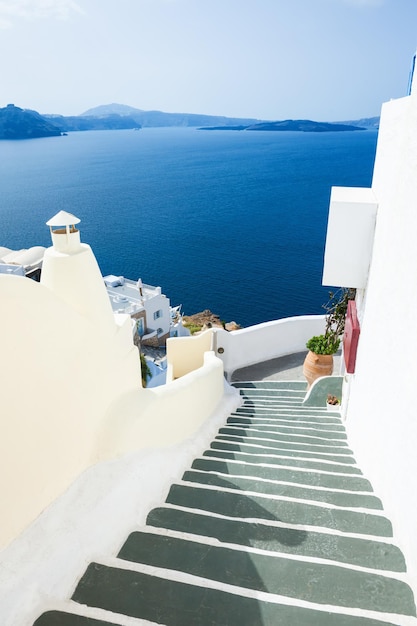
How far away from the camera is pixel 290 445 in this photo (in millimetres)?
6770

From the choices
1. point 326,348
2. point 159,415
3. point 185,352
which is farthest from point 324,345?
point 159,415

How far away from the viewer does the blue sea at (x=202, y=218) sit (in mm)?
49719

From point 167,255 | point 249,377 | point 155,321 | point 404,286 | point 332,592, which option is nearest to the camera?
point 332,592

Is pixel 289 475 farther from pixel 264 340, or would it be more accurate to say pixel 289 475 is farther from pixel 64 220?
pixel 264 340

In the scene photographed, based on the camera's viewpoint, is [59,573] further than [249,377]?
No

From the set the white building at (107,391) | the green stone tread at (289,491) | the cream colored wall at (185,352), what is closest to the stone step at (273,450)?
the white building at (107,391)

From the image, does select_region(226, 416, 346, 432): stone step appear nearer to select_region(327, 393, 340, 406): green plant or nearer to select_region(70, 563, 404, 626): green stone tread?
select_region(327, 393, 340, 406): green plant

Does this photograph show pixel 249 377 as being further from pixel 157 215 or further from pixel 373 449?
pixel 157 215

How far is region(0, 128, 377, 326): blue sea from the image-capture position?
1957 inches

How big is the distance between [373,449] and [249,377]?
7.19 meters

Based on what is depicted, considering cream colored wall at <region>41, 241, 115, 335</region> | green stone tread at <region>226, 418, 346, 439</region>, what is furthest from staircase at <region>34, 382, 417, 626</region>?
cream colored wall at <region>41, 241, 115, 335</region>

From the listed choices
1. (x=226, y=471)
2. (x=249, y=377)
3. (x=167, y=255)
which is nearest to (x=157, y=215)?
(x=167, y=255)

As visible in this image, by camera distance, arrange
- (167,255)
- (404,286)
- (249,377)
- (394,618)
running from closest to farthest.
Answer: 1. (394,618)
2. (404,286)
3. (249,377)
4. (167,255)

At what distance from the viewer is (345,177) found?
322 ft
